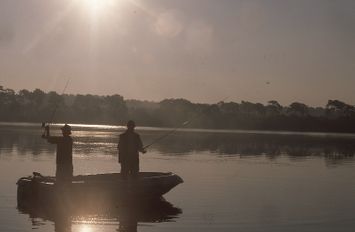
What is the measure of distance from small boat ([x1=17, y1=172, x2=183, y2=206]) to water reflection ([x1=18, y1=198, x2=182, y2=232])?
223 millimetres

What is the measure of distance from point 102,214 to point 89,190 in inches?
50.1

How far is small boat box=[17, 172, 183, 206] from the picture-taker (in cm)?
1861

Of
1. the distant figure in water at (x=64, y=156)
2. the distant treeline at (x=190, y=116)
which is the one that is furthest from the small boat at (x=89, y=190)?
the distant treeline at (x=190, y=116)

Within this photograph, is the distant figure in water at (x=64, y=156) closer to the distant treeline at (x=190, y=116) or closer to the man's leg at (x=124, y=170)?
the man's leg at (x=124, y=170)

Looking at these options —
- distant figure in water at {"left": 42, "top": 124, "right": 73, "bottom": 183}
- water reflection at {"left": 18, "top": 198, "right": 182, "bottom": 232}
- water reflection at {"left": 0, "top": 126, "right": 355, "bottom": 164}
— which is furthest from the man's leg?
water reflection at {"left": 0, "top": 126, "right": 355, "bottom": 164}

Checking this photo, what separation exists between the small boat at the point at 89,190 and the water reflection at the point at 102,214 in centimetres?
22

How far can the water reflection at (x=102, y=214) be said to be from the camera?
16.4 metres

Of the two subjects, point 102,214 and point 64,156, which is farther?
point 64,156

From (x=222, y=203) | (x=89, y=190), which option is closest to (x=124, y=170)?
(x=89, y=190)

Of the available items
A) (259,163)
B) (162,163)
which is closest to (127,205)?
(162,163)

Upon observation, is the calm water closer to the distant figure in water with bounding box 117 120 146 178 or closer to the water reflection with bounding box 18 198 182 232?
the water reflection with bounding box 18 198 182 232

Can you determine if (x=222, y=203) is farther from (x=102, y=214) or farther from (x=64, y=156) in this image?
(x=64, y=156)

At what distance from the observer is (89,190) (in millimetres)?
18938

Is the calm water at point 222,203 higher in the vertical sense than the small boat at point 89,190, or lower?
lower
